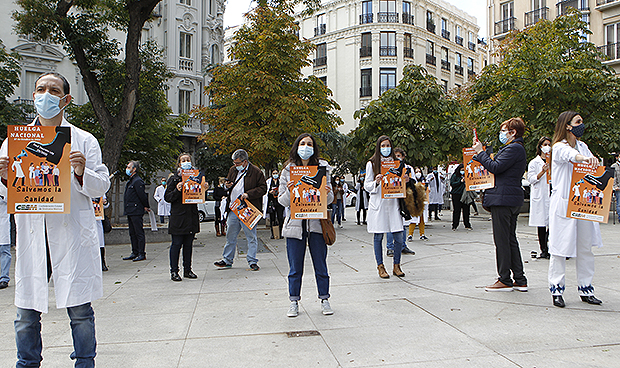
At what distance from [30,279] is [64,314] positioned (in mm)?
2917

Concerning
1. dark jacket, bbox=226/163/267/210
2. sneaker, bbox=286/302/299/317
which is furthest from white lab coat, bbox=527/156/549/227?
sneaker, bbox=286/302/299/317

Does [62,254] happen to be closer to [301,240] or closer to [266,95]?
[301,240]

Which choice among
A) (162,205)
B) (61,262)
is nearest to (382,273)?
(61,262)

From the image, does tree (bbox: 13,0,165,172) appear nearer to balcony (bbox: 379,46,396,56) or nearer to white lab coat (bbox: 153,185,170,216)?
white lab coat (bbox: 153,185,170,216)

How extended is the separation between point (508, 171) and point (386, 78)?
4304cm

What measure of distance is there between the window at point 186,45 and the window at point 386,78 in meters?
19.6

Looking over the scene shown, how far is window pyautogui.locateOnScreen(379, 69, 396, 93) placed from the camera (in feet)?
155

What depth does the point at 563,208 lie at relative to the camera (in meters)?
5.40

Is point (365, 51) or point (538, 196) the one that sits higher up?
point (365, 51)

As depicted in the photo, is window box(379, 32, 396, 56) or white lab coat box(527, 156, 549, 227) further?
window box(379, 32, 396, 56)

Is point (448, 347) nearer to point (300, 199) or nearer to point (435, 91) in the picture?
point (300, 199)

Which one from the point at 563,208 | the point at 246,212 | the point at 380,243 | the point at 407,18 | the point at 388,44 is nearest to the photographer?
the point at 563,208

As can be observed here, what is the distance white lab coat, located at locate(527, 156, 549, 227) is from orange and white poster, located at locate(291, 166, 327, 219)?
16.0ft

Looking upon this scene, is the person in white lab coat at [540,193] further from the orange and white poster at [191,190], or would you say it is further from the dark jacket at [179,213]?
the dark jacket at [179,213]
